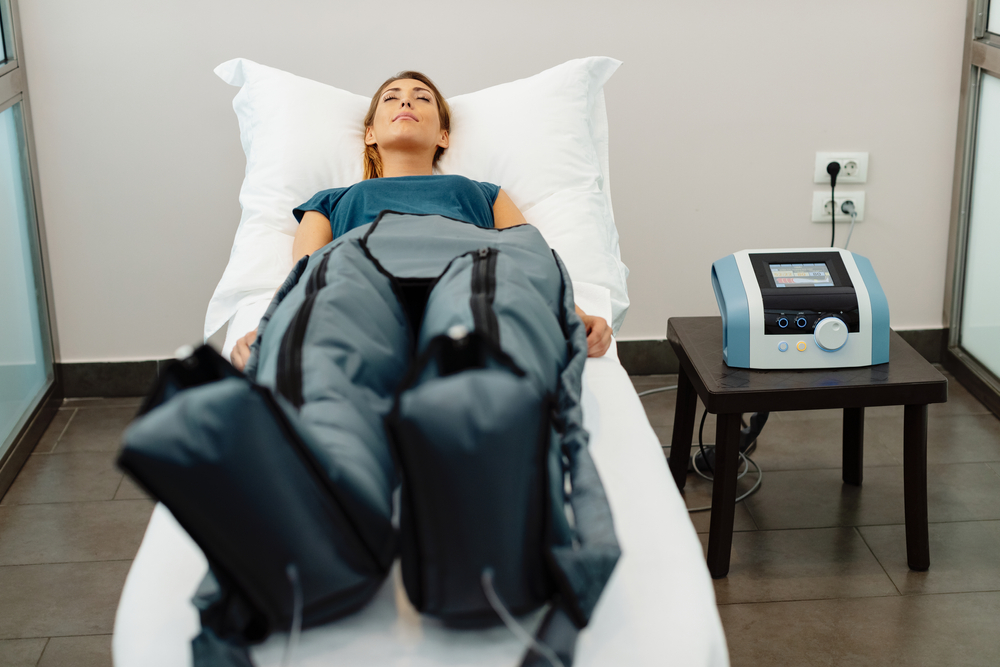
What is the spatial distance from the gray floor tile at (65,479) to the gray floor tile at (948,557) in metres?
1.57

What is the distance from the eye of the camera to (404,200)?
1.72 metres

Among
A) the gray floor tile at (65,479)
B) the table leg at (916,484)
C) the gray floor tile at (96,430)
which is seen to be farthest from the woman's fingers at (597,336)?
the gray floor tile at (96,430)

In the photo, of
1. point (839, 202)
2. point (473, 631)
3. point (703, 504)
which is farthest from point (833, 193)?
point (473, 631)

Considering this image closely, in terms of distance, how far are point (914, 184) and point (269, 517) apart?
7.07 ft

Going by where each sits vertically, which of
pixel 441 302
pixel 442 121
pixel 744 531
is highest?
pixel 442 121

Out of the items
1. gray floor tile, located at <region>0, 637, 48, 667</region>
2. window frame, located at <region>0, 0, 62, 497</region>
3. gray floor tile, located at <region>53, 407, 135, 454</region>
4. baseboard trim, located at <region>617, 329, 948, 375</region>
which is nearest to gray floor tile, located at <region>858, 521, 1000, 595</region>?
baseboard trim, located at <region>617, 329, 948, 375</region>

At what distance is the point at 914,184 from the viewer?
7.65ft

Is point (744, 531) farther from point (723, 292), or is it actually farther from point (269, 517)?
point (269, 517)

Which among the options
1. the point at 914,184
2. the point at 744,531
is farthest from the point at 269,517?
the point at 914,184

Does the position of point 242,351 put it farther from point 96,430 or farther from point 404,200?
point 96,430

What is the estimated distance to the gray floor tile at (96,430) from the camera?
2098 millimetres

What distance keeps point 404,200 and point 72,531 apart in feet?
3.08

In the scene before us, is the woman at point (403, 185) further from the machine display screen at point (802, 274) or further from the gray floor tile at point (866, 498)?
the gray floor tile at point (866, 498)

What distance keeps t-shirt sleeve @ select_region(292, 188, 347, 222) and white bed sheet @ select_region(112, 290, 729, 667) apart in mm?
897
